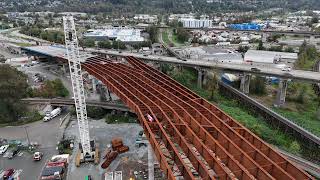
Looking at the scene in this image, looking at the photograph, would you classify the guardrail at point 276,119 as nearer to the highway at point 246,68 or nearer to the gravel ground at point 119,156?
the highway at point 246,68

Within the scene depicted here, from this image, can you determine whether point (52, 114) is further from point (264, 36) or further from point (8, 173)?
point (264, 36)

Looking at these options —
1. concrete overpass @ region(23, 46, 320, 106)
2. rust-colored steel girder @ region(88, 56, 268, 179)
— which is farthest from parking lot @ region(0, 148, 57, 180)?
concrete overpass @ region(23, 46, 320, 106)

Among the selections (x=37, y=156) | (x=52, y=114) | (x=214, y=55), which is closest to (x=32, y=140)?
(x=37, y=156)

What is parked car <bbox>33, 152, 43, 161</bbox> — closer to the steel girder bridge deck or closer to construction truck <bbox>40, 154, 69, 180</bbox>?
construction truck <bbox>40, 154, 69, 180</bbox>

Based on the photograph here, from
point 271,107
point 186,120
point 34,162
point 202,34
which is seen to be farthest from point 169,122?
point 202,34

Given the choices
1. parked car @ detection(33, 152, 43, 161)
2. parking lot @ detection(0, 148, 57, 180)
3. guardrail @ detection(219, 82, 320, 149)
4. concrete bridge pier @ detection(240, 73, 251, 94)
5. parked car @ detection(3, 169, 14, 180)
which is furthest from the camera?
concrete bridge pier @ detection(240, 73, 251, 94)

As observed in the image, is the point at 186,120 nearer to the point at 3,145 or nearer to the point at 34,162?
the point at 34,162

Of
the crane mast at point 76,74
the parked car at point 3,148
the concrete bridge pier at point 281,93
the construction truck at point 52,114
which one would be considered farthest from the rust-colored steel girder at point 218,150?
the concrete bridge pier at point 281,93
